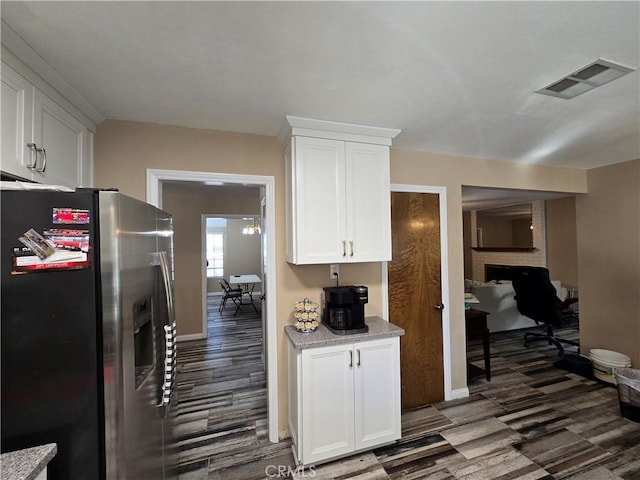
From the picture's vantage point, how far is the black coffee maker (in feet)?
6.82

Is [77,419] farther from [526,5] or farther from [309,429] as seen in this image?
[526,5]

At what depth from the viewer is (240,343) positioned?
4441 millimetres

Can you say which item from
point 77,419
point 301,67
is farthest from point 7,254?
point 301,67

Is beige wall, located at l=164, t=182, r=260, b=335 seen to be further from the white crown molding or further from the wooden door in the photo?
the wooden door

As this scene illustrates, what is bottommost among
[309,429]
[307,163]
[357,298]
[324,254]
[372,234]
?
[309,429]

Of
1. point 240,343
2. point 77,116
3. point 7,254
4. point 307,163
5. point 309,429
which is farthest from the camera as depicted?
point 240,343

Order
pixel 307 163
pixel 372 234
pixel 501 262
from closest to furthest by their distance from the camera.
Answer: pixel 307 163
pixel 372 234
pixel 501 262

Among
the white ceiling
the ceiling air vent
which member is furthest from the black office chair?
the ceiling air vent

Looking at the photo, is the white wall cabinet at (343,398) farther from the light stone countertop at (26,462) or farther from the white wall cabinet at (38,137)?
the white wall cabinet at (38,137)

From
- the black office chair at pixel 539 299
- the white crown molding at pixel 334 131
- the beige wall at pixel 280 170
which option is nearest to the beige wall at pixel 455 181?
the beige wall at pixel 280 170

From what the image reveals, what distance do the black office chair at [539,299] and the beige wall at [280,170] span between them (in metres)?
1.67

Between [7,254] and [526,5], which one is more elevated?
[526,5]

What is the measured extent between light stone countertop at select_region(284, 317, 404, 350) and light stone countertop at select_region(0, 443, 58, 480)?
1.24 m

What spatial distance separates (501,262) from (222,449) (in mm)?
6908
